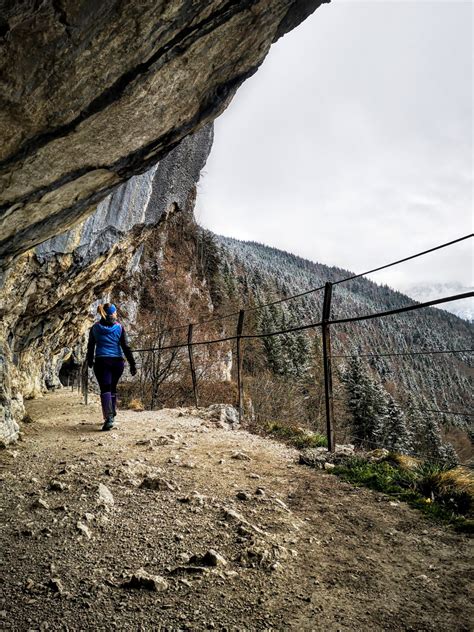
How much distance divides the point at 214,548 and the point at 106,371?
4.00m

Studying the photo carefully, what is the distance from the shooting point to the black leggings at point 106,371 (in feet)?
18.5

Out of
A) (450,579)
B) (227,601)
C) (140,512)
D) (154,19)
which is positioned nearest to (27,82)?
(154,19)

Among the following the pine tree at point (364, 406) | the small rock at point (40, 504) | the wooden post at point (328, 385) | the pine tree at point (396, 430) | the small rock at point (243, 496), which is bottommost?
the pine tree at point (396, 430)

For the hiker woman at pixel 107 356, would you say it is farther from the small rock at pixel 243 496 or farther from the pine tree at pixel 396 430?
the pine tree at pixel 396 430

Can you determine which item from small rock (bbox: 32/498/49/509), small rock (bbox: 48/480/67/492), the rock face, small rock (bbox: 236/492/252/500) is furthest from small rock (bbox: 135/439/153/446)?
the rock face

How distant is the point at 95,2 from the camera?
89.1 inches

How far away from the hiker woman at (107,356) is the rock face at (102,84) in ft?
6.74

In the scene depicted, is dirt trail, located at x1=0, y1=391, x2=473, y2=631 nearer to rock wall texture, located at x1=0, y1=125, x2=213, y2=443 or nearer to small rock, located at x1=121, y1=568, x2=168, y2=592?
small rock, located at x1=121, y1=568, x2=168, y2=592

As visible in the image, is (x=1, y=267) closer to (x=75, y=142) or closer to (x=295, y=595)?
(x=75, y=142)

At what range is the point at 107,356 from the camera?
18.8 feet

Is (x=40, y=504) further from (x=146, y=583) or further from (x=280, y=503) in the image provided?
(x=280, y=503)

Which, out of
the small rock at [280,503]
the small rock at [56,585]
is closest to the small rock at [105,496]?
the small rock at [56,585]

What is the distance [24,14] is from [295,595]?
3.49 meters

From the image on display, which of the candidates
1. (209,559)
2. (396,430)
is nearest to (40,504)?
(209,559)
